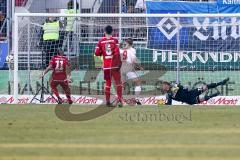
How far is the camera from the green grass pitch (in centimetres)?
965

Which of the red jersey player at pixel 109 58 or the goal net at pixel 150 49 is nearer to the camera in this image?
the red jersey player at pixel 109 58

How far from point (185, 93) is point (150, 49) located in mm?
3246

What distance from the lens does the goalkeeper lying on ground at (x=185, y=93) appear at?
810 inches

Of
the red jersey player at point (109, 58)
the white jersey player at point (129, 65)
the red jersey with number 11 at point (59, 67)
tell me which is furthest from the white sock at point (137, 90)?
the red jersey player at point (109, 58)

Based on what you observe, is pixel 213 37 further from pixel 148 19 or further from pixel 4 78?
pixel 4 78

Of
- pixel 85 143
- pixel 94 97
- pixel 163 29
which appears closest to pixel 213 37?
pixel 163 29

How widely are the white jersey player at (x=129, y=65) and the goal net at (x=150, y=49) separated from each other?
221mm

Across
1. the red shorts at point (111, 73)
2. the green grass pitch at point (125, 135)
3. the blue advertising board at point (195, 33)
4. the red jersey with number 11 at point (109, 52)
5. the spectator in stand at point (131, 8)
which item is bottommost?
the green grass pitch at point (125, 135)

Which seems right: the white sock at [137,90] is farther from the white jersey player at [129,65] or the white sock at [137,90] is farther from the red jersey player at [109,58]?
the red jersey player at [109,58]

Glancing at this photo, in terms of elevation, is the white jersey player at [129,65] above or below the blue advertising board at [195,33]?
below

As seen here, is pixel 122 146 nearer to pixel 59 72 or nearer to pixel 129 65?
pixel 129 65

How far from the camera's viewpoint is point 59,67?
21.9 m

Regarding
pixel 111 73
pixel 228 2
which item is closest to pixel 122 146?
pixel 111 73

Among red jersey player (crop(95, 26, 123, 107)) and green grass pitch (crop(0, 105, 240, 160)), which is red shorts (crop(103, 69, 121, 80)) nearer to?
red jersey player (crop(95, 26, 123, 107))
